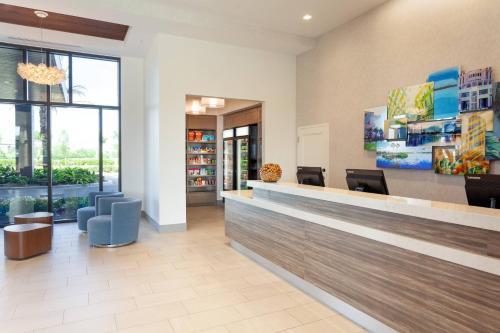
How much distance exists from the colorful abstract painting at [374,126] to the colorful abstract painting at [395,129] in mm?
95

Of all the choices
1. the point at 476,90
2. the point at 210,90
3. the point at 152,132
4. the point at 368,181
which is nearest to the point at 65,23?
the point at 152,132

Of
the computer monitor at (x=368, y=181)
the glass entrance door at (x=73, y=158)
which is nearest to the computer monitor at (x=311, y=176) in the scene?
the computer monitor at (x=368, y=181)

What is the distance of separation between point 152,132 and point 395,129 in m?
4.74

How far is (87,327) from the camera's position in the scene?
274 centimetres

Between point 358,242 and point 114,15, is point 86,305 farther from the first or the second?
point 114,15

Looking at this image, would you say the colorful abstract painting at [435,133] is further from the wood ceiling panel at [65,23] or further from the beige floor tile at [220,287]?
the wood ceiling panel at [65,23]

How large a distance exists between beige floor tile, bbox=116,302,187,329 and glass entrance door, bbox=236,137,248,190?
562 centimetres

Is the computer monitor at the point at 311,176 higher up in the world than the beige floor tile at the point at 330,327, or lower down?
higher up

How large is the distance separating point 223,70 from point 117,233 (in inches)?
150

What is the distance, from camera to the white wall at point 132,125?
7734 millimetres

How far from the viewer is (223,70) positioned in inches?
262

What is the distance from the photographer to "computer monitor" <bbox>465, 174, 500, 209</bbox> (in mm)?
2402

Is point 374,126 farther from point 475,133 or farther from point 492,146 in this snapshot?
point 492,146

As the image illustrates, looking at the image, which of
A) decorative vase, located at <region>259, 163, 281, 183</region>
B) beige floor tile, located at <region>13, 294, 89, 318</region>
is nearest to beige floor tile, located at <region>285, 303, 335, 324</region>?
decorative vase, located at <region>259, 163, 281, 183</region>
